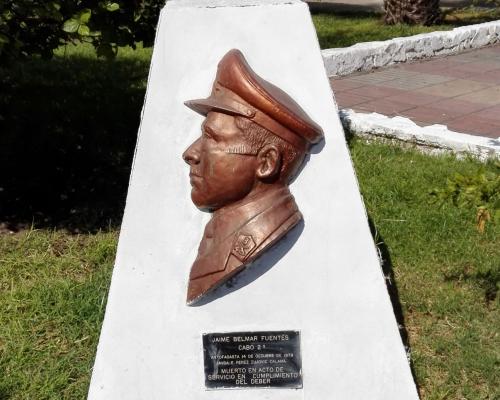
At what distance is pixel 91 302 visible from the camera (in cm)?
362

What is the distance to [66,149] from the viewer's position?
5.46 metres

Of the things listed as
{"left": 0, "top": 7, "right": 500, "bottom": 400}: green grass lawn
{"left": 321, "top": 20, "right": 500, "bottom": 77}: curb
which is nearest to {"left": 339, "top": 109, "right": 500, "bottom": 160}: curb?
{"left": 0, "top": 7, "right": 500, "bottom": 400}: green grass lawn

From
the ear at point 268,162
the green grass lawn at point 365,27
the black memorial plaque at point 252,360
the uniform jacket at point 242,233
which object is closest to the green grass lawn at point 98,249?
the black memorial plaque at point 252,360

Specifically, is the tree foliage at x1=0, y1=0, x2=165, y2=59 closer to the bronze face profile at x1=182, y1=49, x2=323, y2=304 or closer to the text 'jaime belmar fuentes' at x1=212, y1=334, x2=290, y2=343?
the bronze face profile at x1=182, y1=49, x2=323, y2=304

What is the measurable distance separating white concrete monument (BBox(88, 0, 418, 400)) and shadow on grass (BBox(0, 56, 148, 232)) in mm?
2027

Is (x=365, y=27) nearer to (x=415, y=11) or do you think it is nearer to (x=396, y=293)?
(x=415, y=11)

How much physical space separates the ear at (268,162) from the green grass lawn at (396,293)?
3.10ft

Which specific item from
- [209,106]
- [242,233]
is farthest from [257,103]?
[242,233]

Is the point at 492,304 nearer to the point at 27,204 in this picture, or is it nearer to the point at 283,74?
the point at 283,74

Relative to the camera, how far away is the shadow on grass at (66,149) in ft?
15.6

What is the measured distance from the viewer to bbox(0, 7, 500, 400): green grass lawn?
3.21 m

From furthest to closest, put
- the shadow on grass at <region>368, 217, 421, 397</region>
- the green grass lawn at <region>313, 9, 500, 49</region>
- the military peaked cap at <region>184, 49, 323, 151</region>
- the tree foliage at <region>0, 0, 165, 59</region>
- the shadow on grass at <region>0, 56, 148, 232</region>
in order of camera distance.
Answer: the green grass lawn at <region>313, 9, 500, 49</region>
the shadow on grass at <region>0, 56, 148, 232</region>
the tree foliage at <region>0, 0, 165, 59</region>
the shadow on grass at <region>368, 217, 421, 397</region>
the military peaked cap at <region>184, 49, 323, 151</region>

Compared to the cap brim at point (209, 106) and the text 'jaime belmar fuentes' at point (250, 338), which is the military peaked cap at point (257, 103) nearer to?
the cap brim at point (209, 106)

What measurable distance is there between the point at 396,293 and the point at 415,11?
855cm
